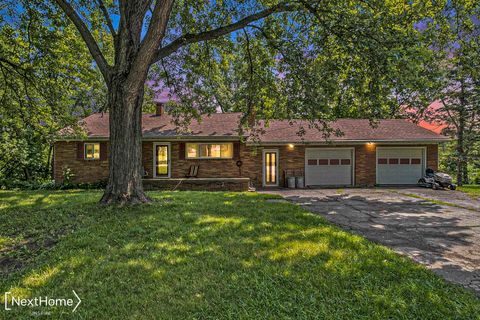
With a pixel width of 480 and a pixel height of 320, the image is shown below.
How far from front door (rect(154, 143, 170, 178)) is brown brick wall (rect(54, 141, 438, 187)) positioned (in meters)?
0.23

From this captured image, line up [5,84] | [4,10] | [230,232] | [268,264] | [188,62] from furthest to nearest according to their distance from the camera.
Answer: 1. [188,62]
2. [5,84]
3. [4,10]
4. [230,232]
5. [268,264]

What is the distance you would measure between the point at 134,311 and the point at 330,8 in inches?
336

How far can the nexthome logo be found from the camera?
2584 mm

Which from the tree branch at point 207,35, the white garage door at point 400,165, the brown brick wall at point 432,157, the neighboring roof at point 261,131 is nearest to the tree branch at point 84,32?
the tree branch at point 207,35

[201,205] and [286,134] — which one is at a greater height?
[286,134]

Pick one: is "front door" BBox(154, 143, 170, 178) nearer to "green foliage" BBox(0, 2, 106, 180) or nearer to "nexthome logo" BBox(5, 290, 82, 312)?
"green foliage" BBox(0, 2, 106, 180)

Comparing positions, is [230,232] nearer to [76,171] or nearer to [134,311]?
[134,311]

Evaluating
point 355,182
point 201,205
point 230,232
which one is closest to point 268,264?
point 230,232

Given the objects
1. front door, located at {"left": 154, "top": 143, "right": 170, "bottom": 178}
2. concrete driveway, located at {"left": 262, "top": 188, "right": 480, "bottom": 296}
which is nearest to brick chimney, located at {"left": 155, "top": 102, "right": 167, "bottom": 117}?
front door, located at {"left": 154, "top": 143, "right": 170, "bottom": 178}

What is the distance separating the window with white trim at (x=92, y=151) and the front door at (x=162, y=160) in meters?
2.97

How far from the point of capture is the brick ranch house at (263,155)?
1355cm

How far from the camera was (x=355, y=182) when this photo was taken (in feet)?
47.8

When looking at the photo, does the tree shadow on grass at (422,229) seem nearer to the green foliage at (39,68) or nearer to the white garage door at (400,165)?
the white garage door at (400,165)

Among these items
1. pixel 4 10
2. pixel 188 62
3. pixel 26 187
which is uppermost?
pixel 4 10
